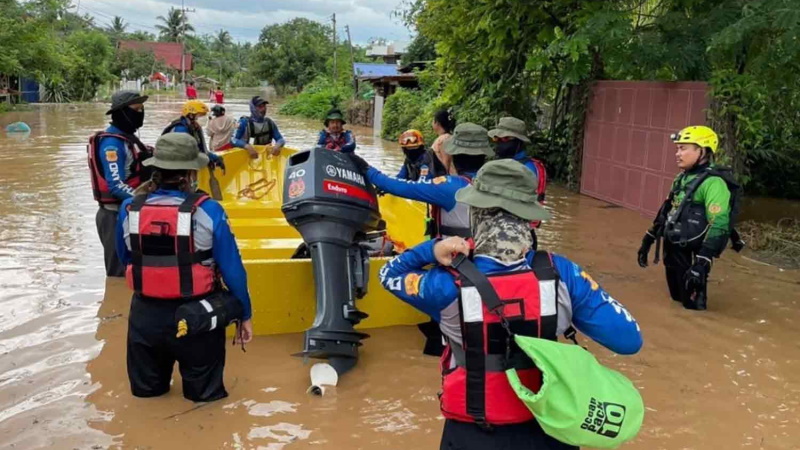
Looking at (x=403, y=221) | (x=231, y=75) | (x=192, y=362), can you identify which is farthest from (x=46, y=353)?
(x=231, y=75)

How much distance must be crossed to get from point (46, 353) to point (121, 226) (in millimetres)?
1617

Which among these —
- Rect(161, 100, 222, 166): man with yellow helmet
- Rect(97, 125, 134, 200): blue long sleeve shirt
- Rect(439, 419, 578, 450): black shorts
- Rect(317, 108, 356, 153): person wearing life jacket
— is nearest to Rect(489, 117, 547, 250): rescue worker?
Rect(317, 108, 356, 153): person wearing life jacket

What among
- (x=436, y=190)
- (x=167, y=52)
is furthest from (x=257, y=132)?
A: (x=167, y=52)

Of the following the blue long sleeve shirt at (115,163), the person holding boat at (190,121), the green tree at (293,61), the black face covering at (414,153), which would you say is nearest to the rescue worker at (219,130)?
the person holding boat at (190,121)

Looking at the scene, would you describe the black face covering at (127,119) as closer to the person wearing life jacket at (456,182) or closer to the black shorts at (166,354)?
the black shorts at (166,354)

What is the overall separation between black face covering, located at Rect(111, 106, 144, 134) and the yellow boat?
1407 mm

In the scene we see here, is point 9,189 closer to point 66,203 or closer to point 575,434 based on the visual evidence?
point 66,203

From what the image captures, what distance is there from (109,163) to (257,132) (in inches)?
119

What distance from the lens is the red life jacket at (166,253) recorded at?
3275 millimetres

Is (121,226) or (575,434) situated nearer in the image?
(575,434)

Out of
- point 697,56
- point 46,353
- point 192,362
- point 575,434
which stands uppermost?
point 697,56

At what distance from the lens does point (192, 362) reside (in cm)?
362

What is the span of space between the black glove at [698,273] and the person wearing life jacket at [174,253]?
336cm

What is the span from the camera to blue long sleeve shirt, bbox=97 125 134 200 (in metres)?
5.35
